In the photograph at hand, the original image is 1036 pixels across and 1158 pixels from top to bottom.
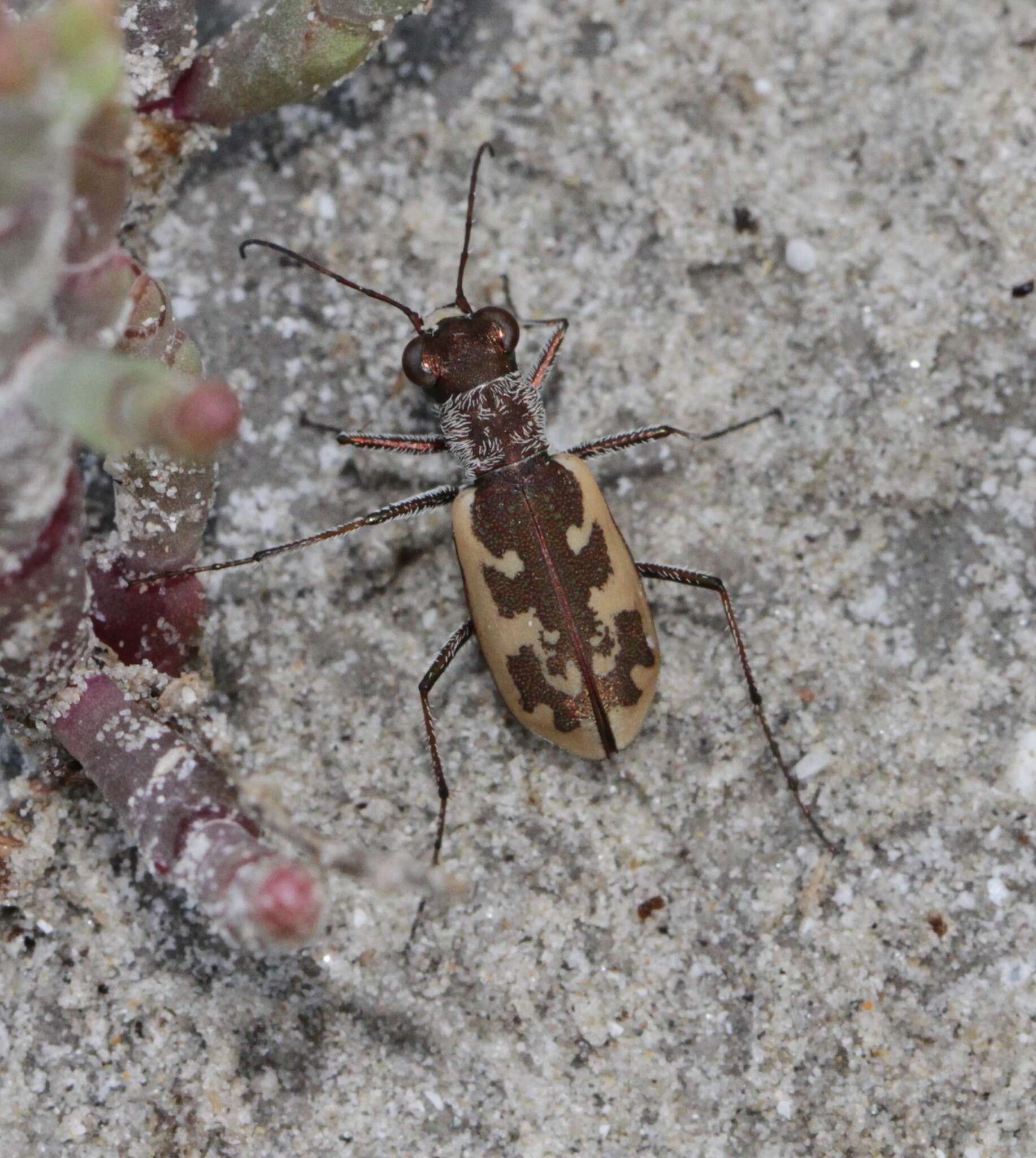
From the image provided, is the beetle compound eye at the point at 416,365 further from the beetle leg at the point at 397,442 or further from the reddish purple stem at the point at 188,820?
the reddish purple stem at the point at 188,820

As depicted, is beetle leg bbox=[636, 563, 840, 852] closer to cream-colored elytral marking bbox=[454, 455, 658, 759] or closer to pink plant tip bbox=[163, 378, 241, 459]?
cream-colored elytral marking bbox=[454, 455, 658, 759]

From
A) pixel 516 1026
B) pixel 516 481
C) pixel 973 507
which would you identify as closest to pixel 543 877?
pixel 516 1026

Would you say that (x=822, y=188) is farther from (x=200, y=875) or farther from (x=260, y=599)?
(x=200, y=875)

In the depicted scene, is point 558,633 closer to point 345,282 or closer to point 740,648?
point 740,648

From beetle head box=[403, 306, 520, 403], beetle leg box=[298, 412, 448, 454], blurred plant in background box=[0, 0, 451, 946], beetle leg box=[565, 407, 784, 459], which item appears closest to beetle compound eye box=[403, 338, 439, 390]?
beetle head box=[403, 306, 520, 403]

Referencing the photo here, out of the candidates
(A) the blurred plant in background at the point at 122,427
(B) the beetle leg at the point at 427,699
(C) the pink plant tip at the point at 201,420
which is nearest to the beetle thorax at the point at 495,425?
(B) the beetle leg at the point at 427,699

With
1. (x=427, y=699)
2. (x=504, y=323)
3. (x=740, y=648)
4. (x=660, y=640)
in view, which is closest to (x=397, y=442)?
(x=504, y=323)
